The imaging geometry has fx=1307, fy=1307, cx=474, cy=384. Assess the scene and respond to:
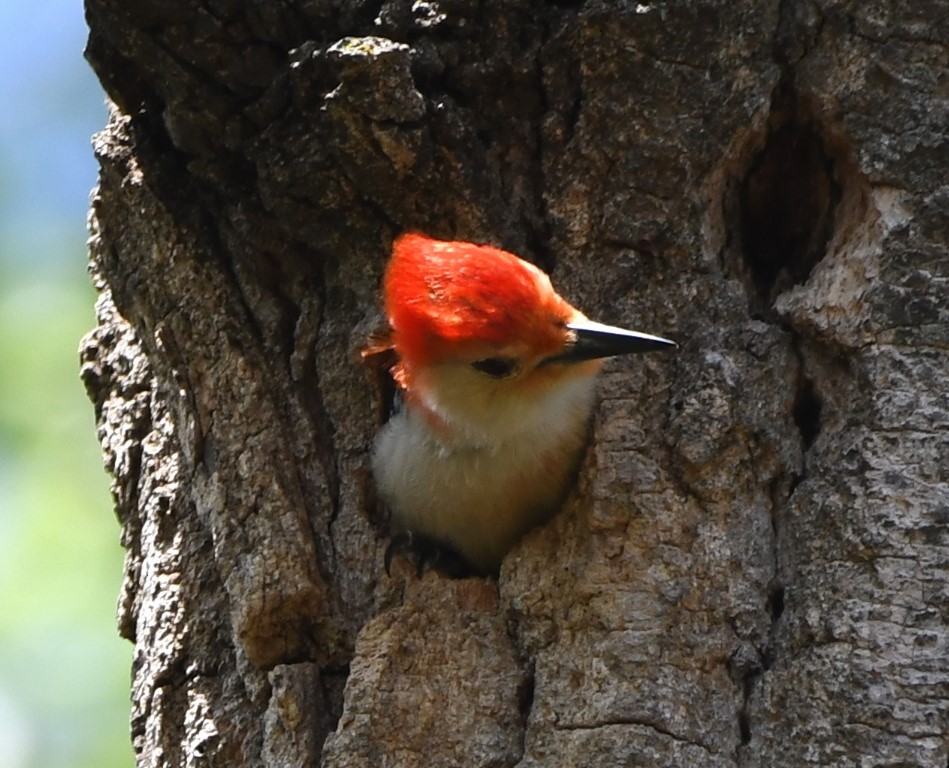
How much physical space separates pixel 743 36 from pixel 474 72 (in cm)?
65

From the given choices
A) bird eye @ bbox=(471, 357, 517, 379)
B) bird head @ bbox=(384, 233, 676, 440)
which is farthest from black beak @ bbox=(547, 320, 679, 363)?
bird eye @ bbox=(471, 357, 517, 379)

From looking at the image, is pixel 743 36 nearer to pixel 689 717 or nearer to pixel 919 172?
pixel 919 172

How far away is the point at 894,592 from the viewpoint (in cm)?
270

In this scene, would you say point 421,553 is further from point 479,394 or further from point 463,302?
point 463,302

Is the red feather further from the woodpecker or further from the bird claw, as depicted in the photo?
the bird claw

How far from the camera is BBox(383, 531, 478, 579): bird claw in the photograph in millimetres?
3186

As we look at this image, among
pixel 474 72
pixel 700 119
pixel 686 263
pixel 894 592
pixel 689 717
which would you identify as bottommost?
→ pixel 689 717

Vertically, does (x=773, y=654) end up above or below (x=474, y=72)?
below

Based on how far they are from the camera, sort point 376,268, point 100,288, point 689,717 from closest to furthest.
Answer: point 689,717 → point 376,268 → point 100,288

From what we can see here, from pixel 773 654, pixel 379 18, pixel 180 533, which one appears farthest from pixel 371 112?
pixel 773 654

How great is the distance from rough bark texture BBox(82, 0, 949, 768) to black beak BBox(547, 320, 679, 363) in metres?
0.12

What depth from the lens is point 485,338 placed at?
3.35m

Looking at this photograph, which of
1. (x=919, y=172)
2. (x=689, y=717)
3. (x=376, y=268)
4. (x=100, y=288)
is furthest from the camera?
(x=100, y=288)

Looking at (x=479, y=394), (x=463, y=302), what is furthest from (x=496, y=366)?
(x=463, y=302)
